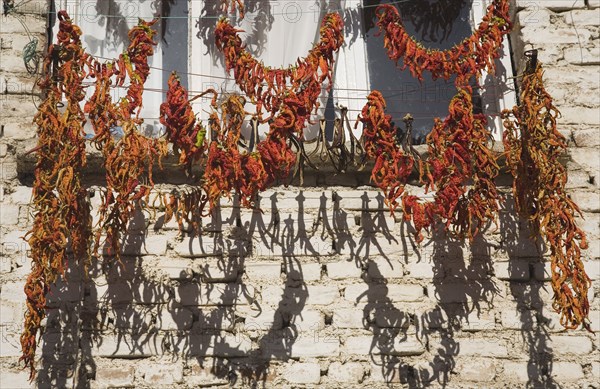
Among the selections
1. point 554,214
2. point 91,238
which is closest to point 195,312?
point 91,238

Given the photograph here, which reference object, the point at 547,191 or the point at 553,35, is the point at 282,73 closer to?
the point at 547,191

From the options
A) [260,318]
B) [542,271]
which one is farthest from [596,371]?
[260,318]

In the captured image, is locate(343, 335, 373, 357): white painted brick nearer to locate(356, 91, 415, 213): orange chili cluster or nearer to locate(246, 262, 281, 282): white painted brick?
locate(246, 262, 281, 282): white painted brick

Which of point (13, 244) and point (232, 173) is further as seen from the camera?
point (13, 244)

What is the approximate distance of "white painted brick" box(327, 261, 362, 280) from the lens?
506cm

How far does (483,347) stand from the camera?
4938mm

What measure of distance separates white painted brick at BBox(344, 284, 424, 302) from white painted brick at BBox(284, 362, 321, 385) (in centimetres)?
44

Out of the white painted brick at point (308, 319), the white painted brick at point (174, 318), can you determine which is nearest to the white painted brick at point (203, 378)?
the white painted brick at point (174, 318)

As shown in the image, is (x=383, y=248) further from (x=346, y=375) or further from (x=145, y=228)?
(x=145, y=228)

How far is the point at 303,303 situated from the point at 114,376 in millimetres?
1112

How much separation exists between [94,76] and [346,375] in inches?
84.8

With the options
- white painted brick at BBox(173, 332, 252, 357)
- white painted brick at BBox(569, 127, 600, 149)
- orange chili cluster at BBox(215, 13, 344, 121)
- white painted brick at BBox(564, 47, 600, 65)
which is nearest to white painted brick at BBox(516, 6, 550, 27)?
white painted brick at BBox(564, 47, 600, 65)

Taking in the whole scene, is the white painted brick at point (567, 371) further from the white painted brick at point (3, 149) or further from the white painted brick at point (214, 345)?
the white painted brick at point (3, 149)

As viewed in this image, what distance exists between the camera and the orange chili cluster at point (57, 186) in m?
Answer: 4.49
